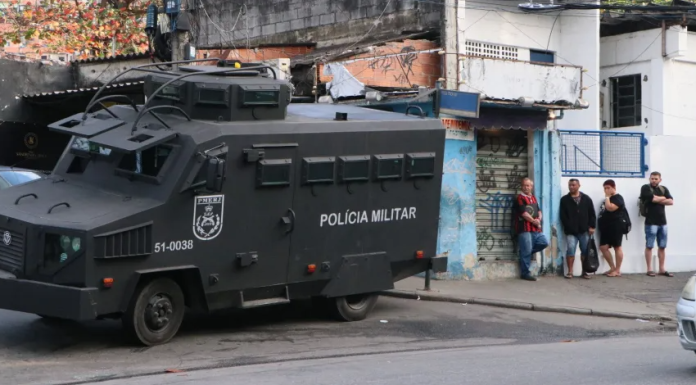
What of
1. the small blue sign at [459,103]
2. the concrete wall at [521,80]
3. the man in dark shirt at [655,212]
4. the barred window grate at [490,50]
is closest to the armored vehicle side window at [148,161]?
the small blue sign at [459,103]

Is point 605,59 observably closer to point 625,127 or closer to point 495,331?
point 625,127

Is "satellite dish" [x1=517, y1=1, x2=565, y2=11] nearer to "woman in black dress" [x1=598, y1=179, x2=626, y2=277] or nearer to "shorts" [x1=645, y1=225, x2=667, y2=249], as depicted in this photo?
"woman in black dress" [x1=598, y1=179, x2=626, y2=277]

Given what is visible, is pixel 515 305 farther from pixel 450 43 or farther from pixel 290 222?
pixel 290 222

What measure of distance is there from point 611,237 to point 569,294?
2.35 metres

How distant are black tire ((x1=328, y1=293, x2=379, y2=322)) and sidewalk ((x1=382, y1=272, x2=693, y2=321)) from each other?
6.83 feet

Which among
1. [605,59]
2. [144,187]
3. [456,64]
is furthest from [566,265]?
[144,187]

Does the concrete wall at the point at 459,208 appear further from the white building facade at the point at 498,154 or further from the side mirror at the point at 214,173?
the side mirror at the point at 214,173

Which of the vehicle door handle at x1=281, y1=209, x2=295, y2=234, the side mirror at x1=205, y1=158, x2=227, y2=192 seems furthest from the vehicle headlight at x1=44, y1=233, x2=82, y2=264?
the vehicle door handle at x1=281, y1=209, x2=295, y2=234

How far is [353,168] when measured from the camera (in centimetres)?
1177

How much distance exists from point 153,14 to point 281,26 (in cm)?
285

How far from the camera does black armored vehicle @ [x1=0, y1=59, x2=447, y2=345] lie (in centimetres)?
975

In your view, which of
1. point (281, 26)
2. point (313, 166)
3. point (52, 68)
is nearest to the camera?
point (313, 166)

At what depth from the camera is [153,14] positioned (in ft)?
68.6

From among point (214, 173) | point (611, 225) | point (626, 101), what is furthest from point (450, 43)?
point (626, 101)
